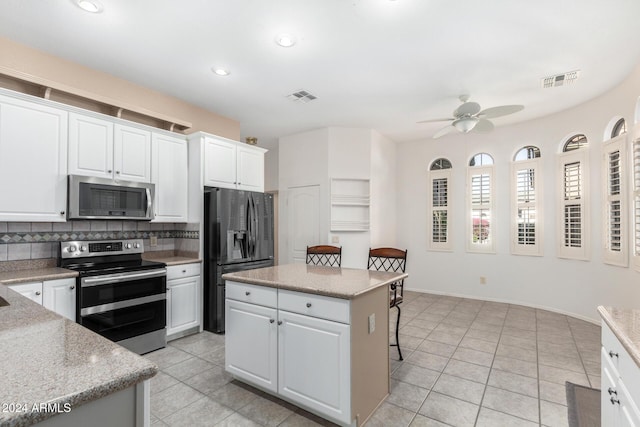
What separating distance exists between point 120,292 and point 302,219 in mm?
3103

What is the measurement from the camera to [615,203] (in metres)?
3.88

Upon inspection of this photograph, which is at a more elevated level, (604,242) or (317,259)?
(604,242)

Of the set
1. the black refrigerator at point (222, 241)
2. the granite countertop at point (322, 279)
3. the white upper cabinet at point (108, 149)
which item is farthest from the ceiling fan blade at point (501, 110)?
the white upper cabinet at point (108, 149)

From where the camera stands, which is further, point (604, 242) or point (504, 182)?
point (504, 182)

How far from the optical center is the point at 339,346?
1.93m

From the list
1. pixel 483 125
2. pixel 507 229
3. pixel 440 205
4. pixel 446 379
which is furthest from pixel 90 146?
pixel 507 229

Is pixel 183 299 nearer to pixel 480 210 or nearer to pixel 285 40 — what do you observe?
pixel 285 40

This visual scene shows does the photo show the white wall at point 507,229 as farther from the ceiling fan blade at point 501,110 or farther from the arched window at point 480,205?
the ceiling fan blade at point 501,110

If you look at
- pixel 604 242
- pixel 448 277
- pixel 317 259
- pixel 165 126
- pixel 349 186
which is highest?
pixel 165 126

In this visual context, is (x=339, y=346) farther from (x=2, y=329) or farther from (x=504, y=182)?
(x=504, y=182)

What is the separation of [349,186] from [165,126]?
290 centimetres

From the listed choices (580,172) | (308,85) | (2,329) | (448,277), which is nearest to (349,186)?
(308,85)

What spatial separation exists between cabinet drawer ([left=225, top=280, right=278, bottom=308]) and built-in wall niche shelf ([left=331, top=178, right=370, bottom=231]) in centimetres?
292

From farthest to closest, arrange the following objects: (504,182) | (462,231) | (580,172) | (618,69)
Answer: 1. (462,231)
2. (504,182)
3. (580,172)
4. (618,69)
